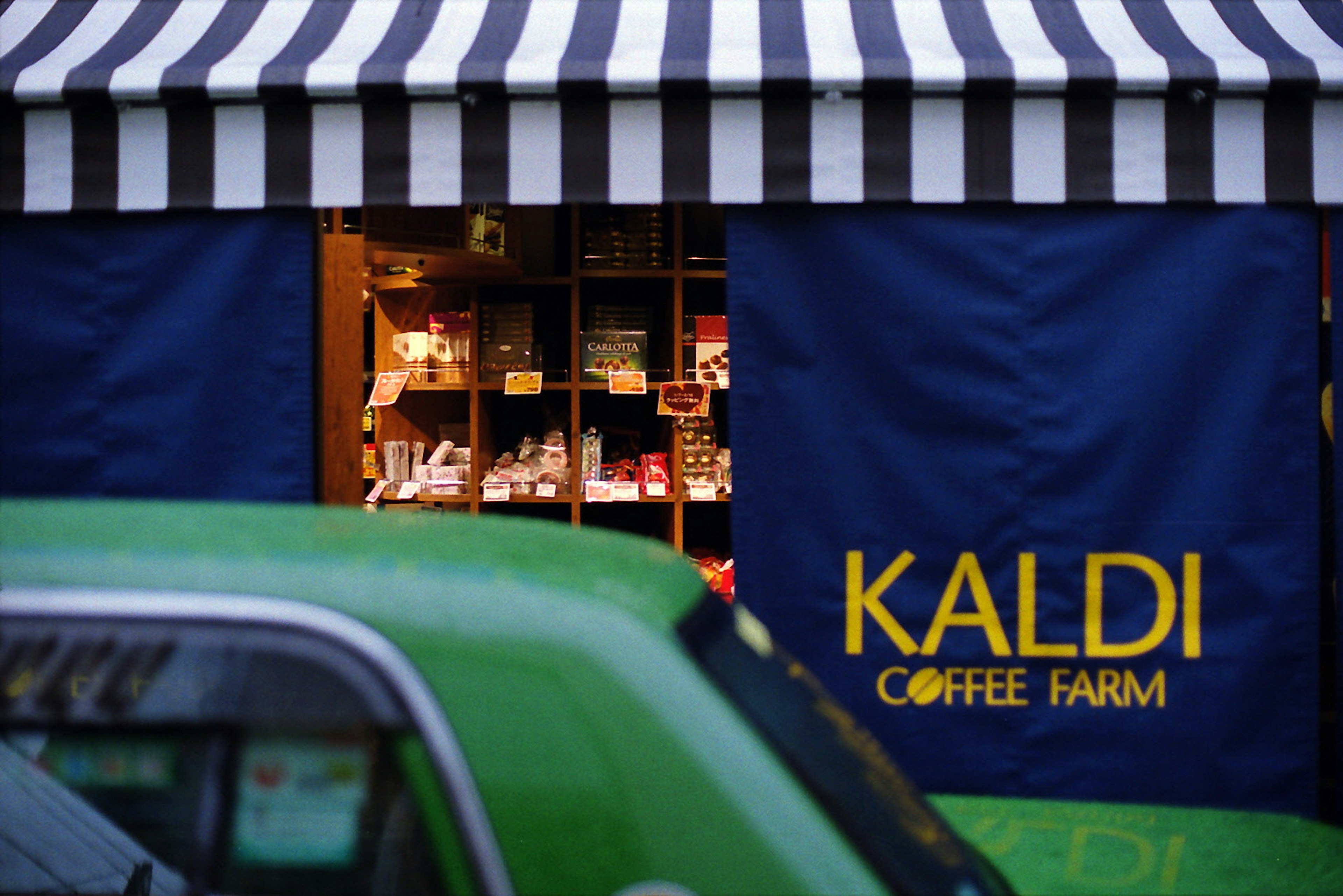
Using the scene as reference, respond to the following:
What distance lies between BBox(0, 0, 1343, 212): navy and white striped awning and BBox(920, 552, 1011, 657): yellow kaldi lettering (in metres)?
1.33

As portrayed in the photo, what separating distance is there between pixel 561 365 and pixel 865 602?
106 inches

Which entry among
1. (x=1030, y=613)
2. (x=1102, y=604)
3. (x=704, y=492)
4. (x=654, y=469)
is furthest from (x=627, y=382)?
(x=1102, y=604)

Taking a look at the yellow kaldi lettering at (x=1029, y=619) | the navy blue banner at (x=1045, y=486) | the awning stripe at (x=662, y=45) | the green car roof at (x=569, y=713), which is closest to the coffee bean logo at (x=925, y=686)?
the navy blue banner at (x=1045, y=486)

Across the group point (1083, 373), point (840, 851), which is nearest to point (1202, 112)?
point (1083, 373)

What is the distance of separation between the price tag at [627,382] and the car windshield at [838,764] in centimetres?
397

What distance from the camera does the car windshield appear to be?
4.16 feet

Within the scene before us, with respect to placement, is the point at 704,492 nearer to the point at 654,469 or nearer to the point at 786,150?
the point at 654,469

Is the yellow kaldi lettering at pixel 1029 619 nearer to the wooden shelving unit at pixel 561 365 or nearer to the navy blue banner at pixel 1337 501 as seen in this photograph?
the navy blue banner at pixel 1337 501

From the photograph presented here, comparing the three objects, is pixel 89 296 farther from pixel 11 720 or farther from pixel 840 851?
pixel 840 851

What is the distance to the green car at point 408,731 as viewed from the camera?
3.89 ft

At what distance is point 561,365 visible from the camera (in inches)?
238

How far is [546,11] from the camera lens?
421 cm

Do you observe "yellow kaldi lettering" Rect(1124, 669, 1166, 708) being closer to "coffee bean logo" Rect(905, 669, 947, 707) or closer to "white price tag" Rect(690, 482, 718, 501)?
"coffee bean logo" Rect(905, 669, 947, 707)

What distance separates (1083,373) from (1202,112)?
3.30 ft
